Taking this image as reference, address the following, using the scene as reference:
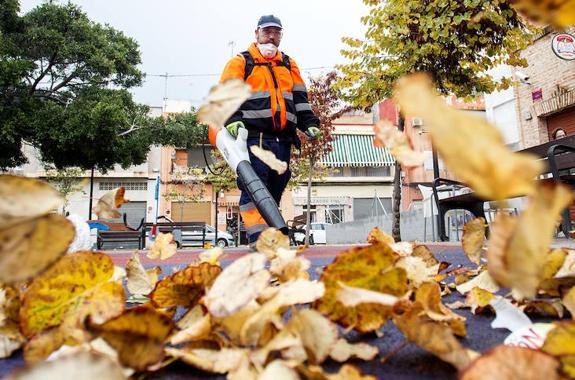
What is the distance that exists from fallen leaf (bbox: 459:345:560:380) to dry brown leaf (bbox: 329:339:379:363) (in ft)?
0.63

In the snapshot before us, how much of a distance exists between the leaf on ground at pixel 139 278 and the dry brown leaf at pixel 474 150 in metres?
0.75

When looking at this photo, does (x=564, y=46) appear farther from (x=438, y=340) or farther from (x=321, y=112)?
(x=438, y=340)

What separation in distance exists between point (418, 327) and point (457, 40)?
20.4 feet

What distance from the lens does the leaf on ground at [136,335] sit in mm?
455

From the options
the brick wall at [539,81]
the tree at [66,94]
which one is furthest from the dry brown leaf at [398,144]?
the tree at [66,94]

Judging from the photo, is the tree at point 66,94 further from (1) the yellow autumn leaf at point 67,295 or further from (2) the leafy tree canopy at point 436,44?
(1) the yellow autumn leaf at point 67,295

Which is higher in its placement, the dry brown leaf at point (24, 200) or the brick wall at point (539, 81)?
the brick wall at point (539, 81)

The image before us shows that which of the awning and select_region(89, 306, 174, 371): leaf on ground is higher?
the awning

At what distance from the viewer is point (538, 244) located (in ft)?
1.13

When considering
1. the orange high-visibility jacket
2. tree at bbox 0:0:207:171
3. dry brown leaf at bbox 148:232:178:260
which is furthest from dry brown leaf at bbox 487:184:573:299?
tree at bbox 0:0:207:171

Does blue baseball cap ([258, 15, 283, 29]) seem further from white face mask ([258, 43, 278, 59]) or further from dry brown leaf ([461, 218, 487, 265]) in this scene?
dry brown leaf ([461, 218, 487, 265])

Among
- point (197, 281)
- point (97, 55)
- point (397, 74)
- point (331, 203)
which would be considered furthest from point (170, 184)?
point (197, 281)

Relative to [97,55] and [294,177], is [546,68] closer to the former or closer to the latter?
[294,177]

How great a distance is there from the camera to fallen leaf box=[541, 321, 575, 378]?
1.28 feet
